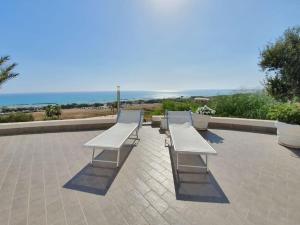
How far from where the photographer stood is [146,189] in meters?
2.61

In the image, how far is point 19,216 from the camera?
203 cm

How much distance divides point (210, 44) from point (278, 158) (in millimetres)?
6982

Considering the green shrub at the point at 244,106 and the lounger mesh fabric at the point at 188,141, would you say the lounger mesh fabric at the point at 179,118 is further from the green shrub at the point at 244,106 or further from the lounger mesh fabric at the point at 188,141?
the green shrub at the point at 244,106

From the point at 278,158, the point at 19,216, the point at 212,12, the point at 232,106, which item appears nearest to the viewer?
the point at 19,216

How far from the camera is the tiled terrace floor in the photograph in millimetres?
2037

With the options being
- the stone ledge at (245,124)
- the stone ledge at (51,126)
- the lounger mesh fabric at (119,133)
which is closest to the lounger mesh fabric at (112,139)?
the lounger mesh fabric at (119,133)

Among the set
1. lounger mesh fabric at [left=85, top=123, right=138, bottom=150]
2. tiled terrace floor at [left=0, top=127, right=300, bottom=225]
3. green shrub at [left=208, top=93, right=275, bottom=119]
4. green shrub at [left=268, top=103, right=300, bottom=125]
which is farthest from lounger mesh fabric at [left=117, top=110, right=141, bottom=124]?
green shrub at [left=208, top=93, right=275, bottom=119]

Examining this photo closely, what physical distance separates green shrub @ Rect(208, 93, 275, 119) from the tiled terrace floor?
3.45 m

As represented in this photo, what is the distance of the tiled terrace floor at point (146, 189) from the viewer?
6.68 ft

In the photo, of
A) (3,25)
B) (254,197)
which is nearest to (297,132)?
(254,197)

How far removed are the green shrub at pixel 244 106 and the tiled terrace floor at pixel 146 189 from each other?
3.45 meters

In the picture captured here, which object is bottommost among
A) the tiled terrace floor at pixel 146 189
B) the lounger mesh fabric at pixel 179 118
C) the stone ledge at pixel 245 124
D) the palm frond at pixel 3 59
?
the tiled terrace floor at pixel 146 189

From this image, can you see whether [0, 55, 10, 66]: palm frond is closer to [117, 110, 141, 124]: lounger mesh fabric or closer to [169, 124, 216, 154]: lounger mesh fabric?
[117, 110, 141, 124]: lounger mesh fabric

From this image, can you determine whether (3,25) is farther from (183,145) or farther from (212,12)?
(183,145)
